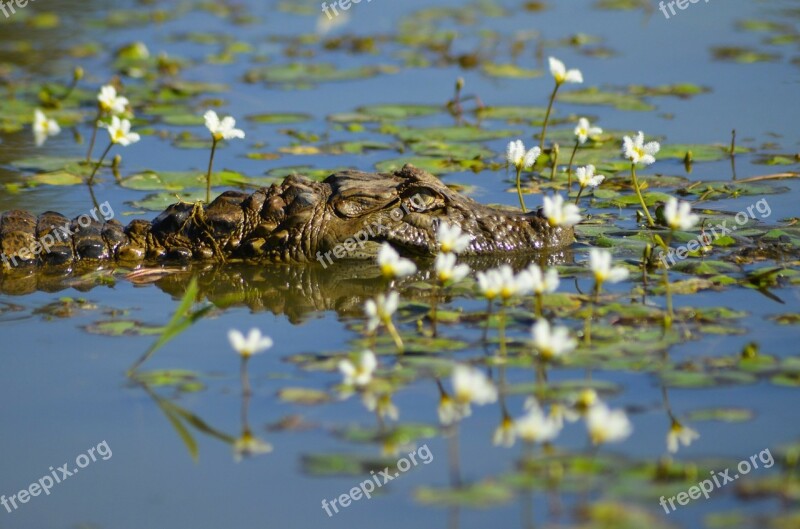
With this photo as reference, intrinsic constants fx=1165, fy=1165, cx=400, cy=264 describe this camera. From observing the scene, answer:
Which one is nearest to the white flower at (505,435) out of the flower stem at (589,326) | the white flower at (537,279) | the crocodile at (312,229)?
the white flower at (537,279)

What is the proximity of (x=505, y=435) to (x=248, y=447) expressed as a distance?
1103 millimetres

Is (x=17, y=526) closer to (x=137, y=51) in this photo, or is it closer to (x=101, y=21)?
(x=137, y=51)

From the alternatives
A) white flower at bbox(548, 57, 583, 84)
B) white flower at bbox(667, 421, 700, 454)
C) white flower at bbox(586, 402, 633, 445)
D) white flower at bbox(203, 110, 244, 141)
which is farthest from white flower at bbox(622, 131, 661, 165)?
white flower at bbox(586, 402, 633, 445)

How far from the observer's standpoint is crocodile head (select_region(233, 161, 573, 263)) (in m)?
7.73

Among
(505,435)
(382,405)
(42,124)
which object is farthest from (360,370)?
(42,124)

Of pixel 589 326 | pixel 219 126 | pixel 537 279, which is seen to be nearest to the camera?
pixel 537 279

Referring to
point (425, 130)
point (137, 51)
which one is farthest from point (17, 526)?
point (137, 51)

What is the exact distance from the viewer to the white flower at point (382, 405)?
17.0ft

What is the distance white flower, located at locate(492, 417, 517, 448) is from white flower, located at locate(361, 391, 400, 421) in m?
0.47

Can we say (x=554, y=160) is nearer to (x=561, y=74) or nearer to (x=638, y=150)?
(x=561, y=74)

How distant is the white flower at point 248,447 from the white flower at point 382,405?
1.72ft

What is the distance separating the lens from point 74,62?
14719mm

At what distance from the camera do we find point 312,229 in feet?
25.5

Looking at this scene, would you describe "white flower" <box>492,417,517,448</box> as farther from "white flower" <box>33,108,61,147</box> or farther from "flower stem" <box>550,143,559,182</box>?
"white flower" <box>33,108,61,147</box>
